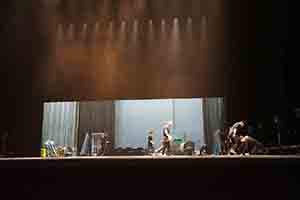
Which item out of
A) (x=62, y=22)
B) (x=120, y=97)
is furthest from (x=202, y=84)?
(x=62, y=22)

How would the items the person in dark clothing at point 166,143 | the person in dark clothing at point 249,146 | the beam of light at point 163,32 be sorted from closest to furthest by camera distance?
the person in dark clothing at point 249,146 < the person in dark clothing at point 166,143 < the beam of light at point 163,32

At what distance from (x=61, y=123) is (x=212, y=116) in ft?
2.74

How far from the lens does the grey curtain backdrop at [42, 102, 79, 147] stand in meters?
2.16

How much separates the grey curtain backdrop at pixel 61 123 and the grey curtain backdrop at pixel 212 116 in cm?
71

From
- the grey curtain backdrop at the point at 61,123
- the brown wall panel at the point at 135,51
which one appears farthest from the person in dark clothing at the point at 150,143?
the grey curtain backdrop at the point at 61,123

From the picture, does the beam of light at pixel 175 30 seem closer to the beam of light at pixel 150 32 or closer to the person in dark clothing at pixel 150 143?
the beam of light at pixel 150 32

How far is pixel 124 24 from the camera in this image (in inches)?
89.9

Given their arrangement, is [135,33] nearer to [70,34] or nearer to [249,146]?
[70,34]

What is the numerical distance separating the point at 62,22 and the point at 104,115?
2.06ft

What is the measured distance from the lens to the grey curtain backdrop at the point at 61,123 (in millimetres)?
2156

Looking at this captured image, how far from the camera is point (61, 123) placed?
7.15 ft
